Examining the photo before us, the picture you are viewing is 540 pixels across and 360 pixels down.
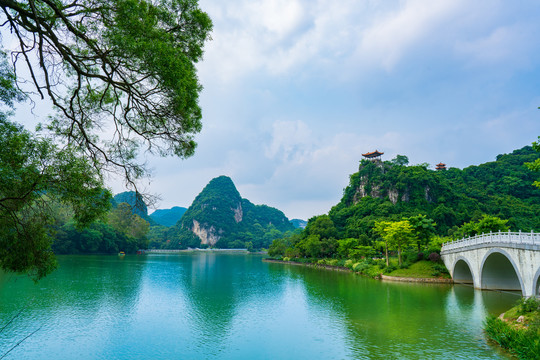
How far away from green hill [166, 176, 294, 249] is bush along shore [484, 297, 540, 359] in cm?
10610

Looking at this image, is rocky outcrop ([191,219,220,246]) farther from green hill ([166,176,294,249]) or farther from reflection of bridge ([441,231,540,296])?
reflection of bridge ([441,231,540,296])

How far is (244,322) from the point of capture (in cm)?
1463

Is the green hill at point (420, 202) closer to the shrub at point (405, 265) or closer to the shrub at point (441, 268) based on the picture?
the shrub at point (405, 265)

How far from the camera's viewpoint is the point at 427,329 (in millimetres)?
13102

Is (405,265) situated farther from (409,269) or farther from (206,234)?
(206,234)

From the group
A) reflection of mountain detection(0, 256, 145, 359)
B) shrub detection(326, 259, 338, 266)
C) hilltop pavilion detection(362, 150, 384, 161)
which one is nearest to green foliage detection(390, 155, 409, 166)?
hilltop pavilion detection(362, 150, 384, 161)

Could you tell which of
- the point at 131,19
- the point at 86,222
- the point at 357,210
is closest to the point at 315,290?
the point at 86,222

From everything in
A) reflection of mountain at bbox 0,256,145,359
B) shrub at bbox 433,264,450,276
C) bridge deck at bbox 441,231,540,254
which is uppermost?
bridge deck at bbox 441,231,540,254

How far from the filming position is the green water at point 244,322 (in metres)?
10.7

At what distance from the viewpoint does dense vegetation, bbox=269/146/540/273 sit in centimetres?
4791

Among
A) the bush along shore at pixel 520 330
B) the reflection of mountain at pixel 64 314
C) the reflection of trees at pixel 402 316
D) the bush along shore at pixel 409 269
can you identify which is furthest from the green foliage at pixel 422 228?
the reflection of mountain at pixel 64 314

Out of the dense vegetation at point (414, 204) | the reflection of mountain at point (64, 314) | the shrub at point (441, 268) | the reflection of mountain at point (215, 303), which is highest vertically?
the dense vegetation at point (414, 204)

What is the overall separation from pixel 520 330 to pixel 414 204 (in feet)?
196

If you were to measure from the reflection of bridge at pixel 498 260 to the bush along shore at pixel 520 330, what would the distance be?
354cm
